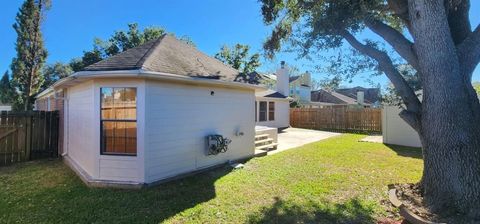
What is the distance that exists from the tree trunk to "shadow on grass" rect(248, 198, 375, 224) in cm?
116

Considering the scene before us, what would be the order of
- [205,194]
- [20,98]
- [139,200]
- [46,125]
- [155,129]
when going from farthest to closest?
[20,98] < [46,125] < [155,129] < [205,194] < [139,200]

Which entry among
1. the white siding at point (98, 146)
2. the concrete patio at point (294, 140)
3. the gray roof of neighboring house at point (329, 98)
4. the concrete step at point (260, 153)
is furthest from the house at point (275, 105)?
the gray roof of neighboring house at point (329, 98)

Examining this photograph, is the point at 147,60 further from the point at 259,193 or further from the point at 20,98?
the point at 20,98

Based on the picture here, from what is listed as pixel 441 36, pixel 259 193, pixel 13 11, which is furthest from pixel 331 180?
pixel 13 11

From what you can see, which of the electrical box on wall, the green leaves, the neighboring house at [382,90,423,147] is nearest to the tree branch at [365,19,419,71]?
the electrical box on wall

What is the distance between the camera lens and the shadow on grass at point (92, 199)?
458 centimetres

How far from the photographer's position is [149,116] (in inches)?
243

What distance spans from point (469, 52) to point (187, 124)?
590 cm

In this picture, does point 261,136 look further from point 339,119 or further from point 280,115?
point 339,119

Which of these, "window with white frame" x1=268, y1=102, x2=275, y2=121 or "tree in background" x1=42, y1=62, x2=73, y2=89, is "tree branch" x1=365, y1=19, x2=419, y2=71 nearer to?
"window with white frame" x1=268, y1=102, x2=275, y2=121

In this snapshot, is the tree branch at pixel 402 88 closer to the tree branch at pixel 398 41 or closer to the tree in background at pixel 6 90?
the tree branch at pixel 398 41

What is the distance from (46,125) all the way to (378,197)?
10703 mm

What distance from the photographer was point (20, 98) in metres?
22.8

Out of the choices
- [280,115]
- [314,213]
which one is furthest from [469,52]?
[280,115]
